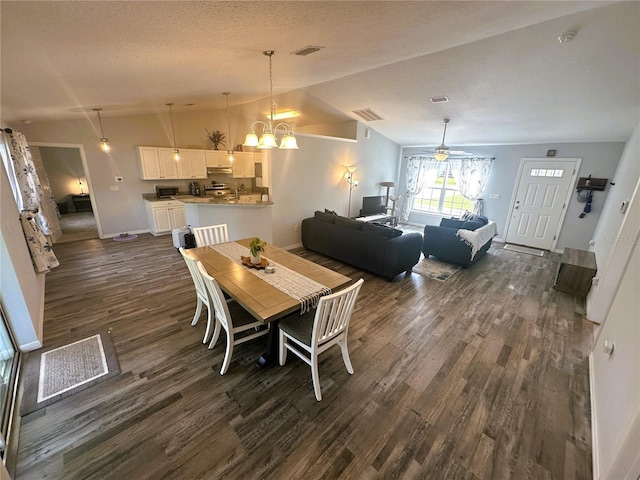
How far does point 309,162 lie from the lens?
17.6 feet

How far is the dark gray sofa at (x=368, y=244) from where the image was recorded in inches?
155

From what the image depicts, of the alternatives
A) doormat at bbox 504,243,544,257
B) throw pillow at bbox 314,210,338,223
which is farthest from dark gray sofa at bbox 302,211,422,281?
doormat at bbox 504,243,544,257

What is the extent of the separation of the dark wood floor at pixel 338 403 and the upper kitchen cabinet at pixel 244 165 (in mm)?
4449

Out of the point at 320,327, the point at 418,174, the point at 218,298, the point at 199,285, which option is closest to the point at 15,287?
the point at 199,285

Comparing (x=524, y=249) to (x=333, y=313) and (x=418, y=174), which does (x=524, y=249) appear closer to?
(x=418, y=174)

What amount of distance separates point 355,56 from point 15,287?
400 cm

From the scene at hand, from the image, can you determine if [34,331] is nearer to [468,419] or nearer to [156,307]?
[156,307]

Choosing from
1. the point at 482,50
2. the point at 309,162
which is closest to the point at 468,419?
the point at 482,50

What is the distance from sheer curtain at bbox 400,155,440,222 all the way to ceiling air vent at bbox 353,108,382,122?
2400 millimetres

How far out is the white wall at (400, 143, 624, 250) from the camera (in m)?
5.03

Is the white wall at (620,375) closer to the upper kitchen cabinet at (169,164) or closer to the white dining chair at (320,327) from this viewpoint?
the white dining chair at (320,327)

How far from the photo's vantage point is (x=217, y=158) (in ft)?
21.6

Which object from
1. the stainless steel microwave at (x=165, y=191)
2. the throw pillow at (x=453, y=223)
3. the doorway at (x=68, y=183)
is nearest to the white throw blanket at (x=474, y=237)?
the throw pillow at (x=453, y=223)

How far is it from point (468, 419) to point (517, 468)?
342mm
